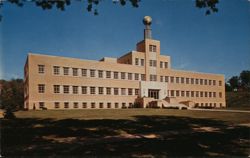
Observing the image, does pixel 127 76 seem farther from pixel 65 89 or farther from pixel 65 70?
pixel 65 89

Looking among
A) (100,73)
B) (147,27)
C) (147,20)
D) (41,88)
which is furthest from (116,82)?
(147,20)

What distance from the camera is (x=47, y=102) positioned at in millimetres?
42844

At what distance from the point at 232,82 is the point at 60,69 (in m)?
137

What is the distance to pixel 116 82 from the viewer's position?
5053cm

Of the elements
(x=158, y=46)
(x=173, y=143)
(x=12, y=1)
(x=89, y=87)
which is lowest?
(x=173, y=143)

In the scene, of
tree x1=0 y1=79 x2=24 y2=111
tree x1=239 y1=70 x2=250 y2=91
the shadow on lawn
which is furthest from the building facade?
tree x1=239 y1=70 x2=250 y2=91

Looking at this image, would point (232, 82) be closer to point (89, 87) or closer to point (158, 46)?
point (158, 46)

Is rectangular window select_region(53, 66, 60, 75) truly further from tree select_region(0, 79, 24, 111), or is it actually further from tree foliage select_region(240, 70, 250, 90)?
tree foliage select_region(240, 70, 250, 90)

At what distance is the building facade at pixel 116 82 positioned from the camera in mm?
42844

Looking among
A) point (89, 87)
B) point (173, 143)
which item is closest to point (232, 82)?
point (89, 87)

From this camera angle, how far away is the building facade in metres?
42.8

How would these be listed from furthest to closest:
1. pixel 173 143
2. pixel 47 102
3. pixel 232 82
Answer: pixel 232 82 → pixel 47 102 → pixel 173 143

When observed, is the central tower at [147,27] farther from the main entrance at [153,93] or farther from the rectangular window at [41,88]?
the rectangular window at [41,88]

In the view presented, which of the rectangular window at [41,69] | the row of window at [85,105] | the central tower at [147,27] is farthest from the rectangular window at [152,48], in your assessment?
the rectangular window at [41,69]
